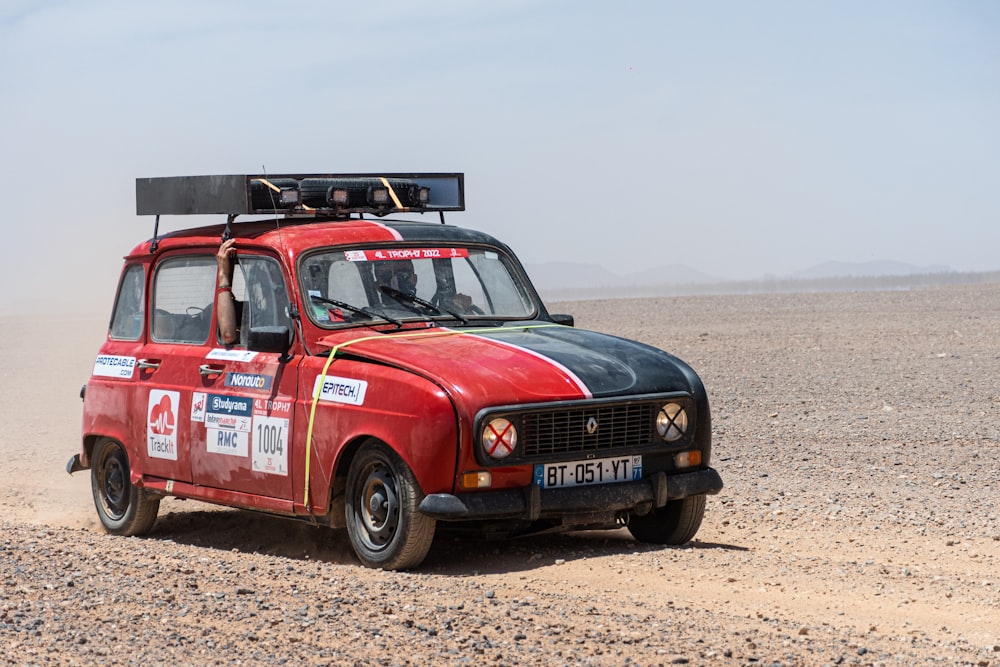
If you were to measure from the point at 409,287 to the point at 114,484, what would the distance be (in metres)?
2.86

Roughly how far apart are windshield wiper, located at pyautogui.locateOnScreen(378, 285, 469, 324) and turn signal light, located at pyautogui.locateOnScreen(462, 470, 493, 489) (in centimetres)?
152

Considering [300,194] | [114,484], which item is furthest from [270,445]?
[114,484]

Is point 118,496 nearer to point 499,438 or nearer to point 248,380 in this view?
point 248,380

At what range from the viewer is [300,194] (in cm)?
945

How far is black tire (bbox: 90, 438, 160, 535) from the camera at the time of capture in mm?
10195

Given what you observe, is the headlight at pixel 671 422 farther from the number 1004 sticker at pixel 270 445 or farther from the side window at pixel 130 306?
the side window at pixel 130 306

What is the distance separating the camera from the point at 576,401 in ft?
25.9

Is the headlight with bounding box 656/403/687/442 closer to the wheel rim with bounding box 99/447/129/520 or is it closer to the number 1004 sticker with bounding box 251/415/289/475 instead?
the number 1004 sticker with bounding box 251/415/289/475

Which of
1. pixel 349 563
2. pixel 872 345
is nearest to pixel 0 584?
pixel 349 563

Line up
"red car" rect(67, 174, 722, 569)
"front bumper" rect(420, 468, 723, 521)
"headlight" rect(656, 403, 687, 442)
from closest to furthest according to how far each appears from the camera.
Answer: "front bumper" rect(420, 468, 723, 521)
"red car" rect(67, 174, 722, 569)
"headlight" rect(656, 403, 687, 442)

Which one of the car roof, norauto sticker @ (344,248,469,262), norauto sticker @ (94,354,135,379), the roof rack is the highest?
the roof rack

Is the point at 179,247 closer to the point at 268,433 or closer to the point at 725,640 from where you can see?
the point at 268,433

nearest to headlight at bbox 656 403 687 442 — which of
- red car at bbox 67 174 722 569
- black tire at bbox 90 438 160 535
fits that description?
red car at bbox 67 174 722 569

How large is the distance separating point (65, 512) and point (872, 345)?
16.4 meters
